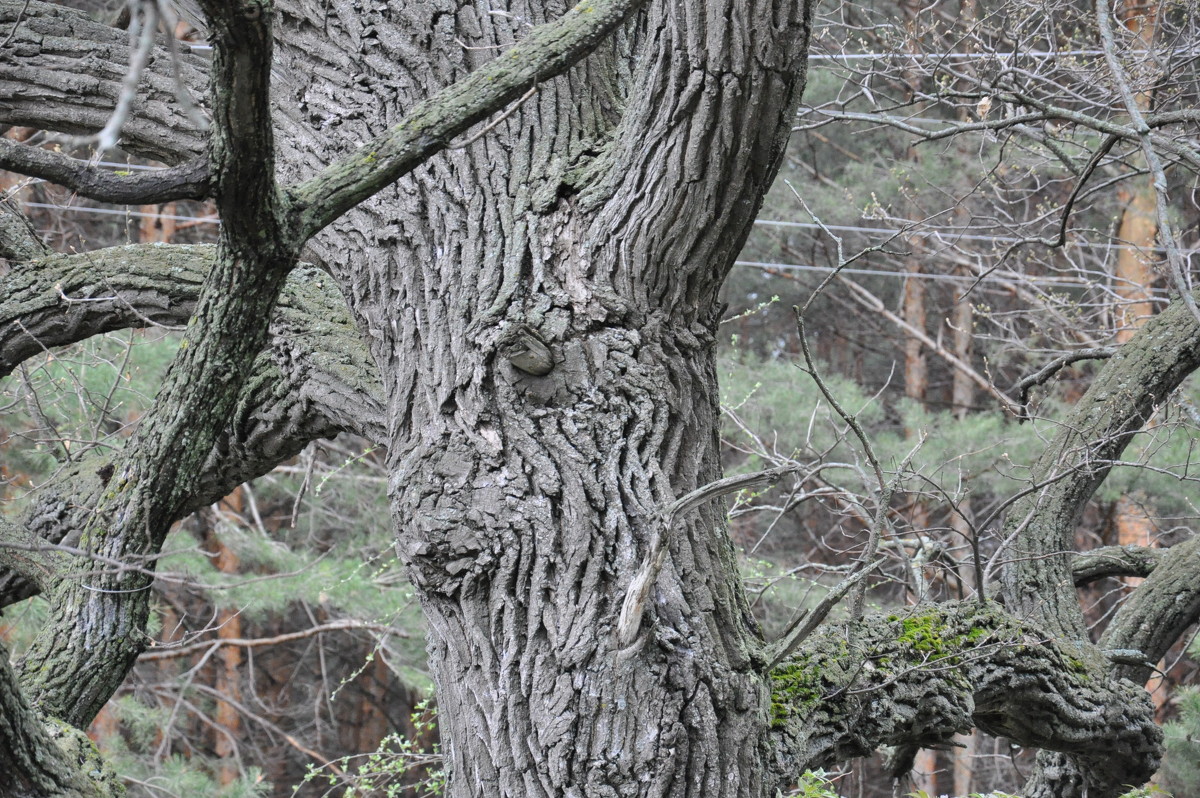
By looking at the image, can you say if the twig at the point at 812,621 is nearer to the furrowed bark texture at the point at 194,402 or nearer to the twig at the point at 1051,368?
the furrowed bark texture at the point at 194,402

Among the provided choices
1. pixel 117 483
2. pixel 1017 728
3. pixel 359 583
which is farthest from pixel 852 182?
pixel 117 483

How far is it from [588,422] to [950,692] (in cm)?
136

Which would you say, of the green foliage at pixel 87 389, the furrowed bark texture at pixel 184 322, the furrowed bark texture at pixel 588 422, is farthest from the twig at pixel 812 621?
the green foliage at pixel 87 389

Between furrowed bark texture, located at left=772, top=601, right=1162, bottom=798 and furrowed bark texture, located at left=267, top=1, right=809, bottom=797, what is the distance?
0.35 meters

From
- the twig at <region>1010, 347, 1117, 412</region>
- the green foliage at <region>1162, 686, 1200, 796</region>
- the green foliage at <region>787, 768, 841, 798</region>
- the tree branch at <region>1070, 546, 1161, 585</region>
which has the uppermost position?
the twig at <region>1010, 347, 1117, 412</region>

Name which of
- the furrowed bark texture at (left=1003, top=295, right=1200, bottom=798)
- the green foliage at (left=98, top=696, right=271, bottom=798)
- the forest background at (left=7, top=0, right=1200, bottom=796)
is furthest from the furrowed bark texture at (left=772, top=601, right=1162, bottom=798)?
the green foliage at (left=98, top=696, right=271, bottom=798)

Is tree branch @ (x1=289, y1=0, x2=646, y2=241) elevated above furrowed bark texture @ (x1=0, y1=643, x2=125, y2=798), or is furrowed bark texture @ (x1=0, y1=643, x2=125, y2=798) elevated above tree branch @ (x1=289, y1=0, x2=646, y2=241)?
tree branch @ (x1=289, y1=0, x2=646, y2=241)

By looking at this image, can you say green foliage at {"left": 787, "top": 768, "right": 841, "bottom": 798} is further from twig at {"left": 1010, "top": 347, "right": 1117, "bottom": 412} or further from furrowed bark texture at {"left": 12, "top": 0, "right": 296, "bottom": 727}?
twig at {"left": 1010, "top": 347, "right": 1117, "bottom": 412}

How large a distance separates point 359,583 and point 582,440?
211 inches

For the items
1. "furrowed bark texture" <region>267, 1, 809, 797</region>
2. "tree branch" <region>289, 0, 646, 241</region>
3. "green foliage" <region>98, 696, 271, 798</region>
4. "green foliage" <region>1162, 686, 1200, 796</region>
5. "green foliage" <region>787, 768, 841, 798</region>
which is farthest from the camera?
"green foliage" <region>98, 696, 271, 798</region>

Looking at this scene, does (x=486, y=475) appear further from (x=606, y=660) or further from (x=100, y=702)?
(x=100, y=702)

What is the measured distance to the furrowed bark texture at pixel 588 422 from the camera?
2.12m

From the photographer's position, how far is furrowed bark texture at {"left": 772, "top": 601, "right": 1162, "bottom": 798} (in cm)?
259

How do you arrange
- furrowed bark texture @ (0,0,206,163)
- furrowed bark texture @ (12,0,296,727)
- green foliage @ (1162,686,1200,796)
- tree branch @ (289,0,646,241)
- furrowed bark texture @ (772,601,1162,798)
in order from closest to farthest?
furrowed bark texture @ (12,0,296,727) < tree branch @ (289,0,646,241) < furrowed bark texture @ (772,601,1162,798) < furrowed bark texture @ (0,0,206,163) < green foliage @ (1162,686,1200,796)
